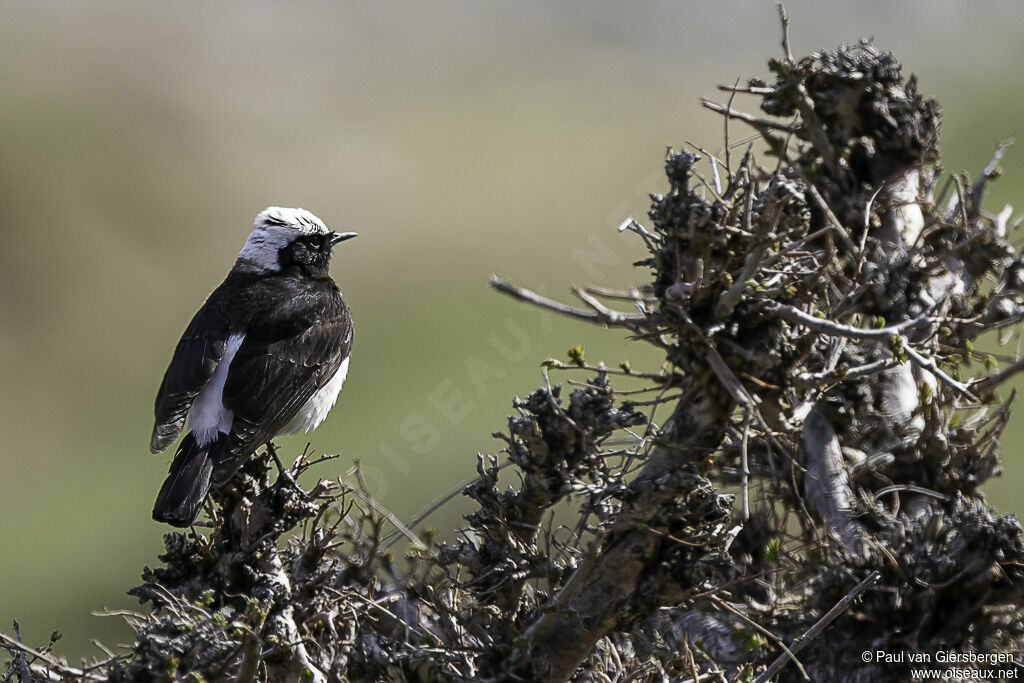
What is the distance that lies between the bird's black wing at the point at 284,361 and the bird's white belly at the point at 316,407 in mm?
85

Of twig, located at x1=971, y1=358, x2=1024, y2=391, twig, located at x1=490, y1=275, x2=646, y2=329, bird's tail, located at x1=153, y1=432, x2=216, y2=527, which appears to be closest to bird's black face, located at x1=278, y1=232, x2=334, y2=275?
bird's tail, located at x1=153, y1=432, x2=216, y2=527

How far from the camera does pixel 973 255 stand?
4547 mm

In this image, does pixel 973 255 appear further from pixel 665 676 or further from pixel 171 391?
pixel 171 391

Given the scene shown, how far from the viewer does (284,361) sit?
525 cm

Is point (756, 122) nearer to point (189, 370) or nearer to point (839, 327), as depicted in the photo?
point (839, 327)

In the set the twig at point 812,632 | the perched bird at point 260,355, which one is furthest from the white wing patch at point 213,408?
the twig at point 812,632

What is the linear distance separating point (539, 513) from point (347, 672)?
81 cm

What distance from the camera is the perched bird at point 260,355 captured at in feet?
15.8

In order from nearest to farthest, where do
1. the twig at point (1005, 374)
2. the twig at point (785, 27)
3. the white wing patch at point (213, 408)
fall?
the twig at point (1005, 374)
the twig at point (785, 27)
the white wing patch at point (213, 408)

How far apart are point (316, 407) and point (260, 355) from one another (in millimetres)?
441

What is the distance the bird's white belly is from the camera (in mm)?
5383

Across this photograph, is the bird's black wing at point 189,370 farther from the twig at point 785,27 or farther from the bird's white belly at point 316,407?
the twig at point 785,27

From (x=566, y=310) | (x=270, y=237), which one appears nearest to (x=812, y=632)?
(x=566, y=310)

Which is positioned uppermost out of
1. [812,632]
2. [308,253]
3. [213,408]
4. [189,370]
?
[308,253]
